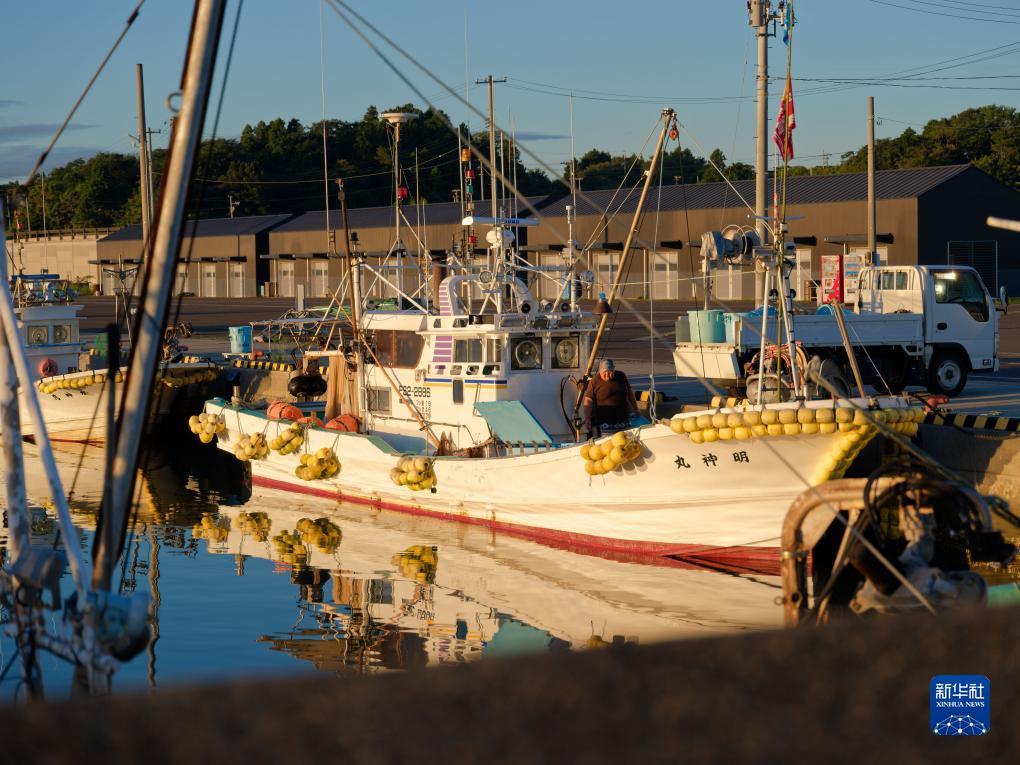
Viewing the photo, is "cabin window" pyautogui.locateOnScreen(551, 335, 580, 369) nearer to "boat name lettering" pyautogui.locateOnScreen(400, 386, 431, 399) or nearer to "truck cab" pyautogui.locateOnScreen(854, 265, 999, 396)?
"boat name lettering" pyautogui.locateOnScreen(400, 386, 431, 399)

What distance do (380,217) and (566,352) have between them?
5781 centimetres

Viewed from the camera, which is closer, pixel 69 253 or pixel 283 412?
pixel 283 412

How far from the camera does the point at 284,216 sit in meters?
85.0

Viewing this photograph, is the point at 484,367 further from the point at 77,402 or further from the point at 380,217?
the point at 380,217

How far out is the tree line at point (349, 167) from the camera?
84.2 m

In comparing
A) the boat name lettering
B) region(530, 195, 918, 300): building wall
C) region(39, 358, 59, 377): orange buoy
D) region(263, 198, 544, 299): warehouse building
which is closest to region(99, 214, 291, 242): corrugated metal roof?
region(263, 198, 544, 299): warehouse building

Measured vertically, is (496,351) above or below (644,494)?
above

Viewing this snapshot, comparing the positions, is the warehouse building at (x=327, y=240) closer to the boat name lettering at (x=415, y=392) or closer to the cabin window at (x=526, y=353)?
the boat name lettering at (x=415, y=392)

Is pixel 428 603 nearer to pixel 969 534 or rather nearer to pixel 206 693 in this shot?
pixel 969 534

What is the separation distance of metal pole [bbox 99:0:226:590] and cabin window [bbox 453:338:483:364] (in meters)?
10.7

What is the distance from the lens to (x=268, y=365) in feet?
105

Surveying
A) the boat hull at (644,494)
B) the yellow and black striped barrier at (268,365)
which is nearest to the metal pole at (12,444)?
the boat hull at (644,494)

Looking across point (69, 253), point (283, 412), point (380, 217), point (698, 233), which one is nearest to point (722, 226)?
point (698, 233)

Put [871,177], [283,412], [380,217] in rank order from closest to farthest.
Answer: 1. [283,412]
2. [871,177]
3. [380,217]
